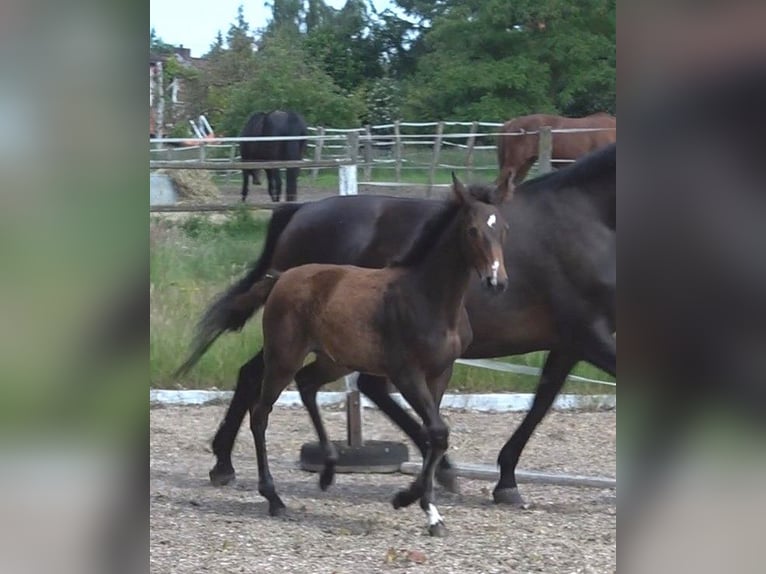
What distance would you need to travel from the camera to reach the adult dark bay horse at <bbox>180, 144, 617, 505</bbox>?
180 inches

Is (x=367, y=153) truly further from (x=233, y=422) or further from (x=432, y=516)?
(x=432, y=516)

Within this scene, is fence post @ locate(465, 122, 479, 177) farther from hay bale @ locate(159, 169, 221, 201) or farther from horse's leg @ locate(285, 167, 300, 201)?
hay bale @ locate(159, 169, 221, 201)

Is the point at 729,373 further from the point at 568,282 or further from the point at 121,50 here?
the point at 568,282

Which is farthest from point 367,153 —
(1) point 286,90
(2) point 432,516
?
(2) point 432,516

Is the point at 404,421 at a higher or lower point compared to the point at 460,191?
lower

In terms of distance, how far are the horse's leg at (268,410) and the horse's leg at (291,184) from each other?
3.78 ft

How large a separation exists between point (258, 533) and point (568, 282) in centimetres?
181

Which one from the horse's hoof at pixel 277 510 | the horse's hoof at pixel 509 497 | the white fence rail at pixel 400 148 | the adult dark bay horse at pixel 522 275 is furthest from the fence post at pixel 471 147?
the horse's hoof at pixel 277 510

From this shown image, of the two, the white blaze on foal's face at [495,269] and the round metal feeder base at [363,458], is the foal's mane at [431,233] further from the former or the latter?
the round metal feeder base at [363,458]

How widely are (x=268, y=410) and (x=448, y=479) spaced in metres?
1.00

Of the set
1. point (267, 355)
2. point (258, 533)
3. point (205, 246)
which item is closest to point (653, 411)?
point (258, 533)

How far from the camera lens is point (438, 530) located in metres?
3.97

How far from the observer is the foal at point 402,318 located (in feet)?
12.9

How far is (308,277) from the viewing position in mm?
4312
